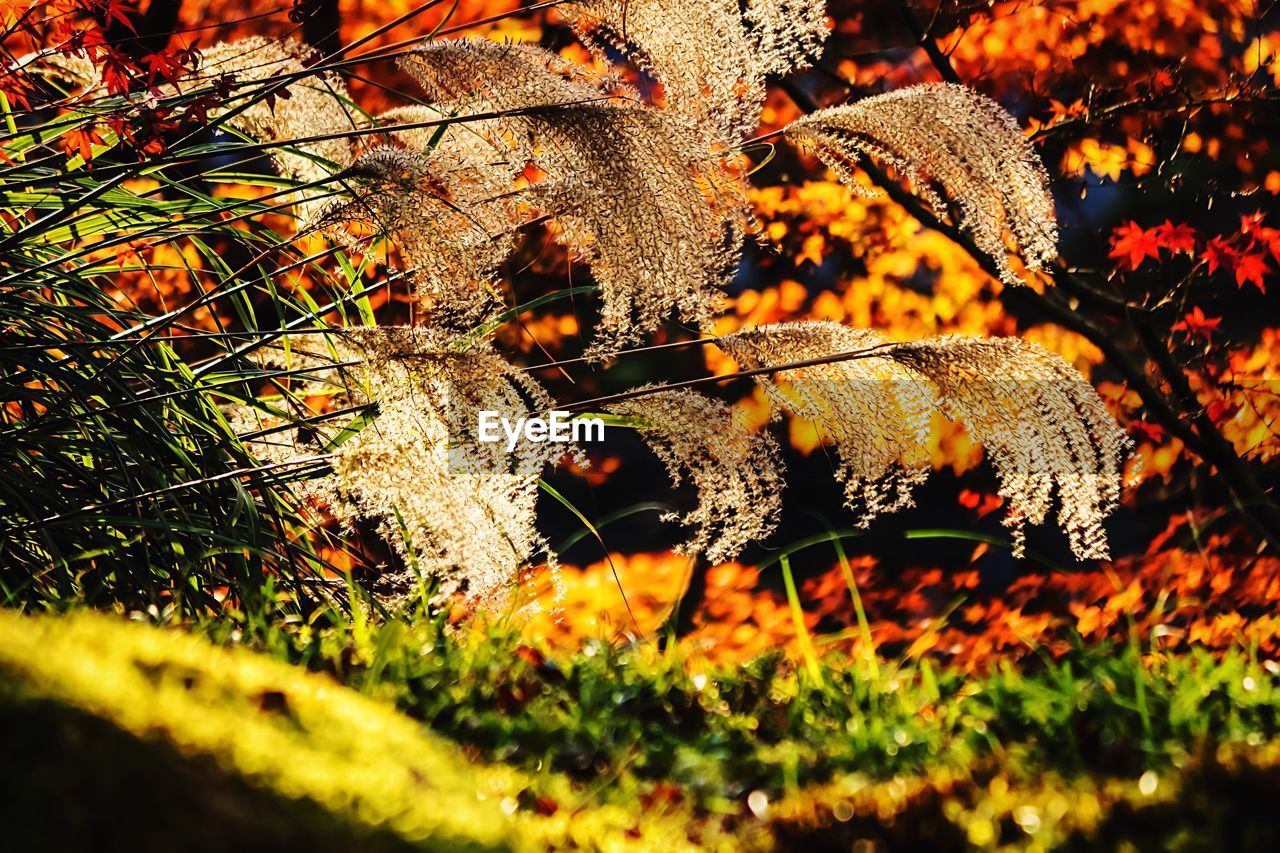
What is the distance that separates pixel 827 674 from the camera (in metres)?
2.34

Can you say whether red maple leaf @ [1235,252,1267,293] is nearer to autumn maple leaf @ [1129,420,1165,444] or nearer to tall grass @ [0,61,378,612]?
autumn maple leaf @ [1129,420,1165,444]

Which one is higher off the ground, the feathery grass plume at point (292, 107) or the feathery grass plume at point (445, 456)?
the feathery grass plume at point (292, 107)

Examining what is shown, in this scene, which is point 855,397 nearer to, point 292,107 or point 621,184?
point 621,184

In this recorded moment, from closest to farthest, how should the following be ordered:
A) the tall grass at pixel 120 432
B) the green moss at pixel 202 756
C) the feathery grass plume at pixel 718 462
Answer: the green moss at pixel 202 756, the feathery grass plume at pixel 718 462, the tall grass at pixel 120 432

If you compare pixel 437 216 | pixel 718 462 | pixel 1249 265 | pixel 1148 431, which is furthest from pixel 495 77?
pixel 1148 431

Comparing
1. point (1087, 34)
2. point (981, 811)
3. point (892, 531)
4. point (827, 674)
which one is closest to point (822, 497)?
point (892, 531)

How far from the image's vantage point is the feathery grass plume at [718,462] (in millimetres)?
1925

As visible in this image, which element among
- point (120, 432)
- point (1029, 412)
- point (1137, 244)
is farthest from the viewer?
point (1137, 244)

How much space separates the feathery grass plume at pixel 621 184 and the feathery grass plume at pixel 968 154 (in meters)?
0.29

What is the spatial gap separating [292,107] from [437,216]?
0.87 meters

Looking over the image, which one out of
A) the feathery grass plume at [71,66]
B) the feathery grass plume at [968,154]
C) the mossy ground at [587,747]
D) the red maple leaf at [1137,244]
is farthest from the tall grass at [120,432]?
the red maple leaf at [1137,244]

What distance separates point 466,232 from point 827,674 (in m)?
1.20

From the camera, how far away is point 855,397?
6.21ft

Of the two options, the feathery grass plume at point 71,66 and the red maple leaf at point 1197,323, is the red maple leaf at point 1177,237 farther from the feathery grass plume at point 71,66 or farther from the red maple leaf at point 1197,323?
the feathery grass plume at point 71,66
